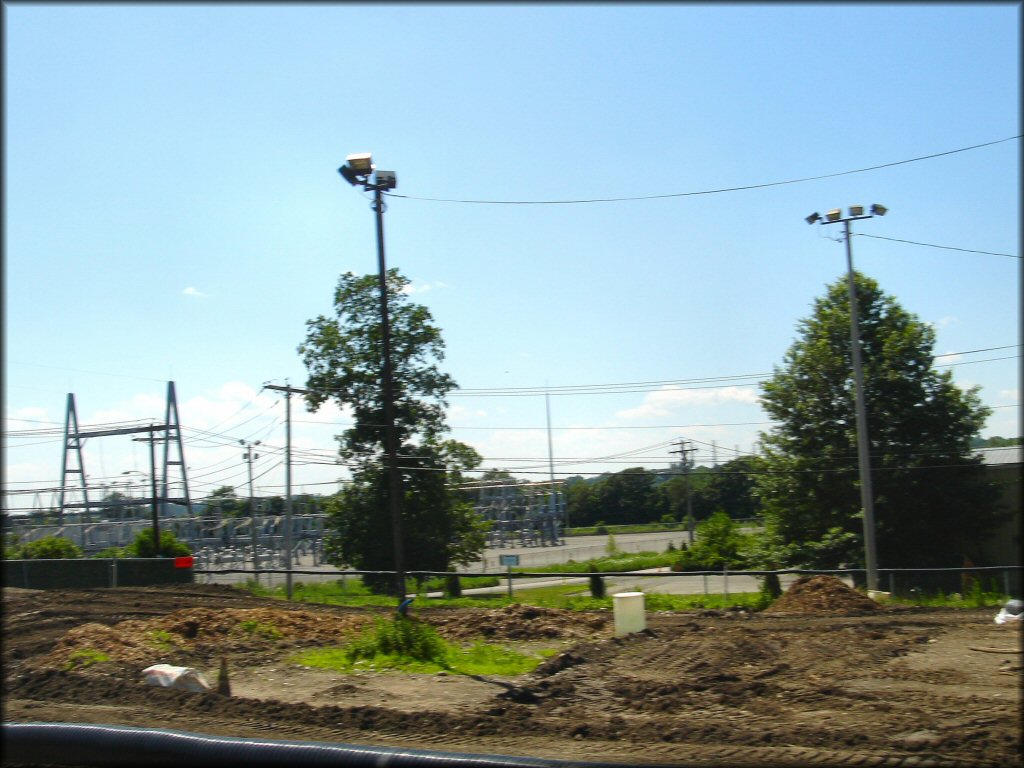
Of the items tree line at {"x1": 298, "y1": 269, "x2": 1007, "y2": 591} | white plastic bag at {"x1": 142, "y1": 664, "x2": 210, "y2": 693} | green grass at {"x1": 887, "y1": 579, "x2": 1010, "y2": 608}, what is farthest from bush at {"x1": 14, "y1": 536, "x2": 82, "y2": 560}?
green grass at {"x1": 887, "y1": 579, "x2": 1010, "y2": 608}

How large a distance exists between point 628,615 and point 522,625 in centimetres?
265

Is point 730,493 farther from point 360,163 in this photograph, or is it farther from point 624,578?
point 360,163

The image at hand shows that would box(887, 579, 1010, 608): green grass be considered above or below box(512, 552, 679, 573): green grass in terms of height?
above

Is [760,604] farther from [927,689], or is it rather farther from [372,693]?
[372,693]

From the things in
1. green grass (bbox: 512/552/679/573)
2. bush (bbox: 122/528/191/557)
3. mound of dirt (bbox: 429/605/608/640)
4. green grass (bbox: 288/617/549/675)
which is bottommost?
green grass (bbox: 512/552/679/573)

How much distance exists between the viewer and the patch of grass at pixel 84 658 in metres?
15.3

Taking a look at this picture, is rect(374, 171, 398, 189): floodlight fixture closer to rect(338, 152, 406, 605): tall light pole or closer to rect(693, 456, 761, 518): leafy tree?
rect(338, 152, 406, 605): tall light pole

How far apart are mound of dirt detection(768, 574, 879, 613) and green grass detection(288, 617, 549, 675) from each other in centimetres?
991

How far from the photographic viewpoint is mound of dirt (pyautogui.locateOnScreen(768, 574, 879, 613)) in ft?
72.9

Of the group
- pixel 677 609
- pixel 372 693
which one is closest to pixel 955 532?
pixel 677 609

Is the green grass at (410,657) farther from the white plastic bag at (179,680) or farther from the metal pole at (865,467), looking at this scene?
the metal pole at (865,467)

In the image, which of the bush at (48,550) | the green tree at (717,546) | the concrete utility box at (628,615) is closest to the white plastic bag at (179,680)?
the concrete utility box at (628,615)

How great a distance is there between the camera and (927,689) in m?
11.2

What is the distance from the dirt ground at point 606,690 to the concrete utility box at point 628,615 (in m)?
0.24
